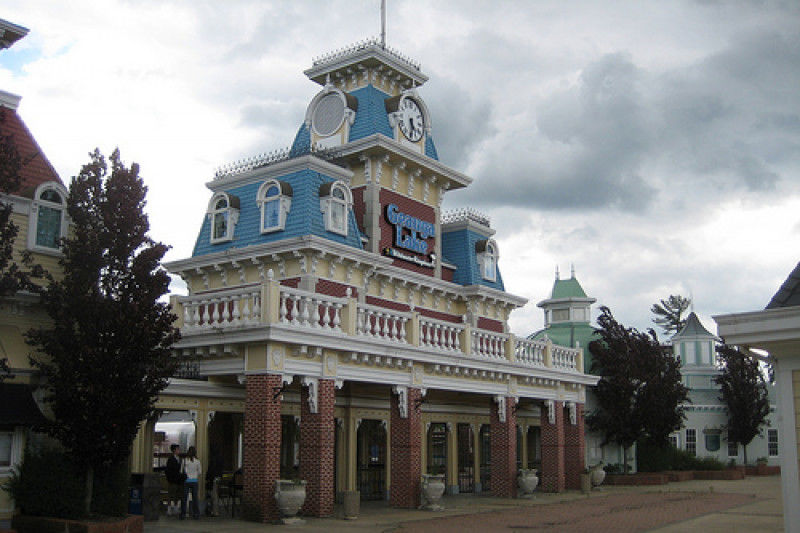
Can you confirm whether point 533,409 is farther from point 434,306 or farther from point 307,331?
point 307,331

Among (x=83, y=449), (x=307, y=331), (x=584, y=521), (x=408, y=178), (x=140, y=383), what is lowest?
(x=584, y=521)

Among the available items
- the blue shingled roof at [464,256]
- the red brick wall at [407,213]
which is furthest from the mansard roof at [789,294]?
the blue shingled roof at [464,256]

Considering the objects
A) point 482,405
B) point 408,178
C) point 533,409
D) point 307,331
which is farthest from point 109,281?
point 533,409

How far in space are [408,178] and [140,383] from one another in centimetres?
1706

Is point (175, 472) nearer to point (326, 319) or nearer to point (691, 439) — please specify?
point (326, 319)

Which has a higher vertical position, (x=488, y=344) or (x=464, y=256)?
(x=464, y=256)

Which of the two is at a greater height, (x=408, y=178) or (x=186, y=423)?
(x=408, y=178)

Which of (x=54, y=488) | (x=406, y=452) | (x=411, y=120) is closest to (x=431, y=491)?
(x=406, y=452)

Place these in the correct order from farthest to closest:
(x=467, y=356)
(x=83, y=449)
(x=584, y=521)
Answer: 1. (x=467, y=356)
2. (x=584, y=521)
3. (x=83, y=449)

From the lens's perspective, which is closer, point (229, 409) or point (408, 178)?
point (229, 409)

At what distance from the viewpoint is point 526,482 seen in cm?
2794

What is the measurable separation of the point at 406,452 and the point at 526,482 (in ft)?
21.0

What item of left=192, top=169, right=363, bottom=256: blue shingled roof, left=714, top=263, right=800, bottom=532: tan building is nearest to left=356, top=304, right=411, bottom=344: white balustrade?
left=192, top=169, right=363, bottom=256: blue shingled roof

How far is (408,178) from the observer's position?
31703mm
